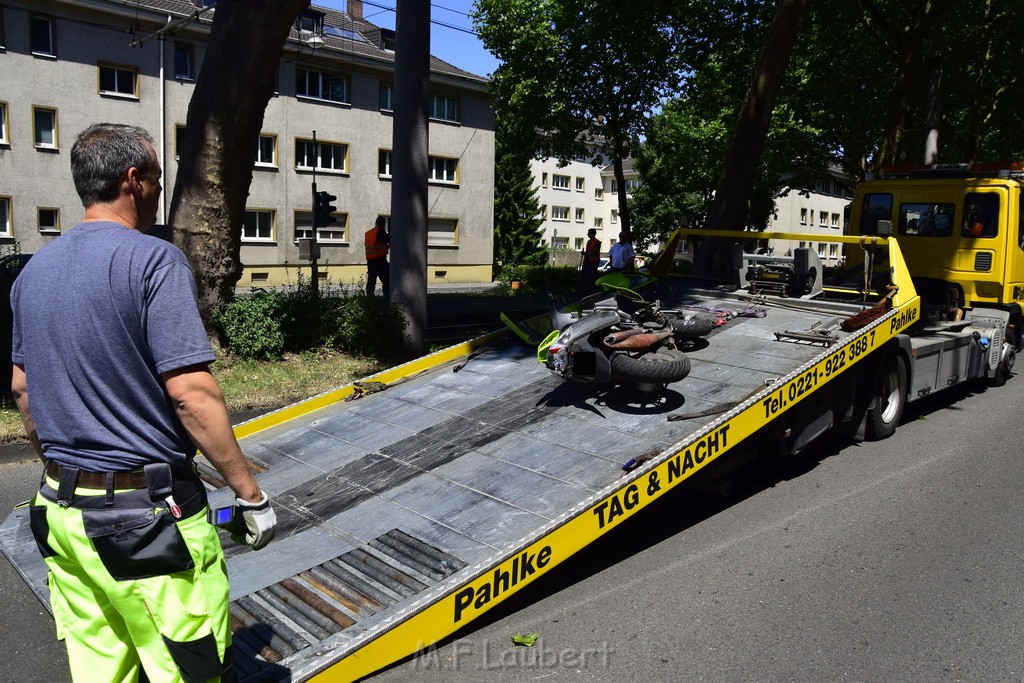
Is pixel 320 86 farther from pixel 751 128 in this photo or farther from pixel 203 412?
pixel 203 412

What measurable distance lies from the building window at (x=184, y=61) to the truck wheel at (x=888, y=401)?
25.7 metres

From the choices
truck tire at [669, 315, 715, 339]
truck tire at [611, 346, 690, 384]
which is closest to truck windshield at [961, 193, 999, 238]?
truck tire at [669, 315, 715, 339]

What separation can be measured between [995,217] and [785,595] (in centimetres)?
769

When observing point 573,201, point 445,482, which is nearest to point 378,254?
point 445,482

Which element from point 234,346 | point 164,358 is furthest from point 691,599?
point 234,346

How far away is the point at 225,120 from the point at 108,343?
311 inches

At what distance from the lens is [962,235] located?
34.4 feet

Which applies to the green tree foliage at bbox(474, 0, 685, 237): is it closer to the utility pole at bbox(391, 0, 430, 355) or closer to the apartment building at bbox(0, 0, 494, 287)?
the apartment building at bbox(0, 0, 494, 287)

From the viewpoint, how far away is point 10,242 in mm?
24984

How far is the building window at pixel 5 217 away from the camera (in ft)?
82.3

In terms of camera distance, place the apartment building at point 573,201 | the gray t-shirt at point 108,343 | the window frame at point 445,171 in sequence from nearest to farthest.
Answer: the gray t-shirt at point 108,343
the window frame at point 445,171
the apartment building at point 573,201

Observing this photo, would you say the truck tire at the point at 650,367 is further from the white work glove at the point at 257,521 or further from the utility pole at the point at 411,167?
the utility pole at the point at 411,167

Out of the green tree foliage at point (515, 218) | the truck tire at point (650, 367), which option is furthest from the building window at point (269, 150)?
the truck tire at point (650, 367)

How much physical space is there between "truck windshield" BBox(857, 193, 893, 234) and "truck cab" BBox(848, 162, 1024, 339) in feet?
0.21
